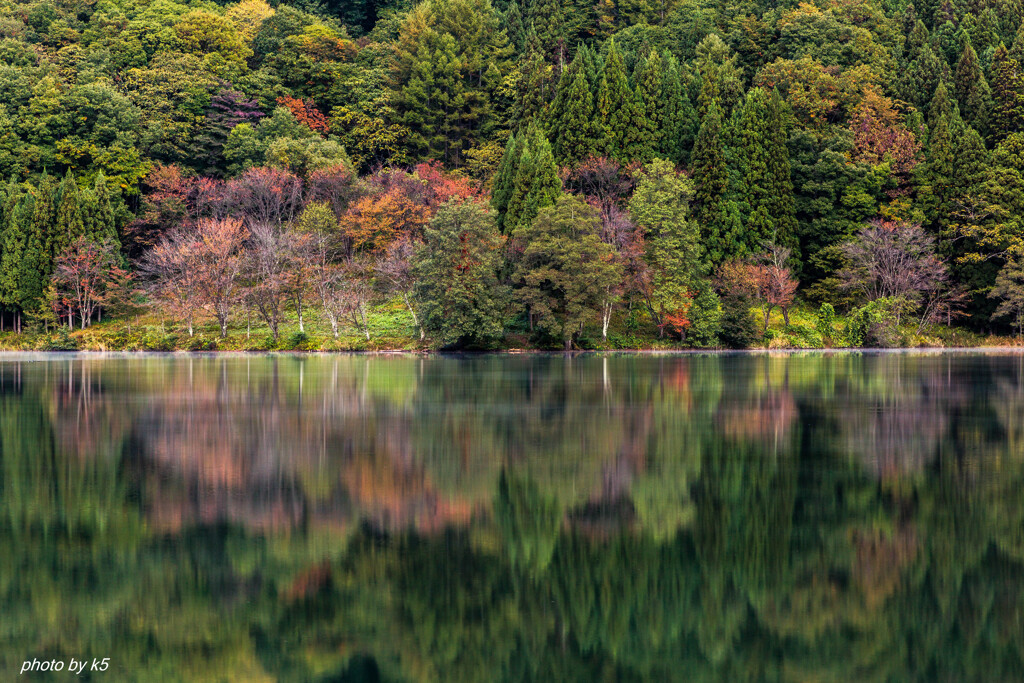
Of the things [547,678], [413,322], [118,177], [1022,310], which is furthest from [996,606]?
[118,177]

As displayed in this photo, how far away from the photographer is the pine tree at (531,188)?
53250 mm

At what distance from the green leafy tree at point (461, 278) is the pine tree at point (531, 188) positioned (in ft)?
12.5

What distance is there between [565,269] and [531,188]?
6.99m

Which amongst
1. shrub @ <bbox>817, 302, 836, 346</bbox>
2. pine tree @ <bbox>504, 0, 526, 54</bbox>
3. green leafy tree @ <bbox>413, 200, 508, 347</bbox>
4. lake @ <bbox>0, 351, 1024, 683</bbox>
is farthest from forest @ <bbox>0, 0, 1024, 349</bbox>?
lake @ <bbox>0, 351, 1024, 683</bbox>

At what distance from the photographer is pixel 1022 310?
178 ft

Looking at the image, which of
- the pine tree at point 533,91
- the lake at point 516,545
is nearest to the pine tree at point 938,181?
the pine tree at point 533,91

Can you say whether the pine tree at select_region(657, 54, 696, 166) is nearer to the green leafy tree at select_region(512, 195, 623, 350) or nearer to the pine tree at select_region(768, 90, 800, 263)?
the pine tree at select_region(768, 90, 800, 263)

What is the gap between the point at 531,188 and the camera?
54.1 metres

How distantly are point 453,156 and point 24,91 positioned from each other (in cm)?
2961

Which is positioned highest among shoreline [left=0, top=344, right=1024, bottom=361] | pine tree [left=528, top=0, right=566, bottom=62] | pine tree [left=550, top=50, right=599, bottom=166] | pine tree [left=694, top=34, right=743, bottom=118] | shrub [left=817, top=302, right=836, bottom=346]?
pine tree [left=528, top=0, right=566, bottom=62]

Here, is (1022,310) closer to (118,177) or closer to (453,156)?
(453,156)

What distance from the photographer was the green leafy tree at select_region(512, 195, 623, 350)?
49062mm

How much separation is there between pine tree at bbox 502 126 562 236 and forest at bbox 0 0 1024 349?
0.47 feet

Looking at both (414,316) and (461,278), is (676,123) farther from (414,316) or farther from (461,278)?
(414,316)
